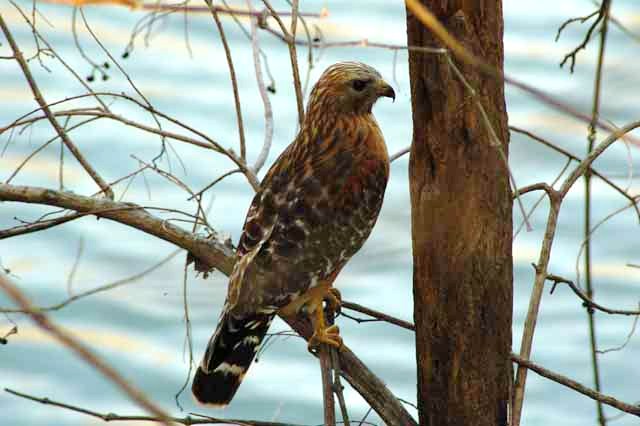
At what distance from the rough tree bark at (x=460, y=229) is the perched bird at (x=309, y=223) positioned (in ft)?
1.67

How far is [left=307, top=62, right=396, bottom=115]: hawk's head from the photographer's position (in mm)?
3824

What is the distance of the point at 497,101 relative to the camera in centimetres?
263

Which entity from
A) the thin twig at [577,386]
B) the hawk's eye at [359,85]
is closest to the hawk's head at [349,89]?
the hawk's eye at [359,85]

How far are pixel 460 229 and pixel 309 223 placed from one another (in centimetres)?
105

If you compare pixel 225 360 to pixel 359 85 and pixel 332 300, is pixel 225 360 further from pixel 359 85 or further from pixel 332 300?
pixel 359 85

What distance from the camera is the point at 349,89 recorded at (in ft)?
12.7

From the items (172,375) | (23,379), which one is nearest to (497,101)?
(172,375)

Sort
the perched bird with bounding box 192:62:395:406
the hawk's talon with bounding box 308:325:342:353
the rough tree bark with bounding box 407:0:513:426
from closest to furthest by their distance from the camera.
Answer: the rough tree bark with bounding box 407:0:513:426 → the hawk's talon with bounding box 308:325:342:353 → the perched bird with bounding box 192:62:395:406

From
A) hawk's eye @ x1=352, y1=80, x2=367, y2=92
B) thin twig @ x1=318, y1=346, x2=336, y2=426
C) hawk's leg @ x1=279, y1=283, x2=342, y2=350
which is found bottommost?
thin twig @ x1=318, y1=346, x2=336, y2=426

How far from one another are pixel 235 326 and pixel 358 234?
557 millimetres

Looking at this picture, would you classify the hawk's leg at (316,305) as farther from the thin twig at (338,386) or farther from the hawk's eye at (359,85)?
the hawk's eye at (359,85)

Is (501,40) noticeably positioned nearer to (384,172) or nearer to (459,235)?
(459,235)

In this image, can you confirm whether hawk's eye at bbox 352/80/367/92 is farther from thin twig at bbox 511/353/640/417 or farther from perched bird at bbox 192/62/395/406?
thin twig at bbox 511/353/640/417

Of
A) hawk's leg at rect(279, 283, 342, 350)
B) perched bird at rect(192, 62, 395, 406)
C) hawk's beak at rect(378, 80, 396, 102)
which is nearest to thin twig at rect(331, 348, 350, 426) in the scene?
perched bird at rect(192, 62, 395, 406)
